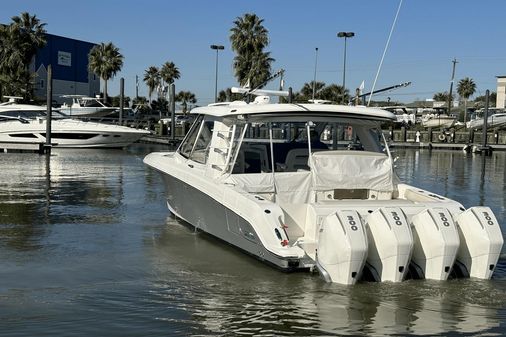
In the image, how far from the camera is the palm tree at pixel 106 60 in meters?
64.6

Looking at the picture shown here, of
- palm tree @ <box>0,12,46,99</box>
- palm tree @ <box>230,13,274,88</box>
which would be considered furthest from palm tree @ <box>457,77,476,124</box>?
palm tree @ <box>0,12,46,99</box>

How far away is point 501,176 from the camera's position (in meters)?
21.2

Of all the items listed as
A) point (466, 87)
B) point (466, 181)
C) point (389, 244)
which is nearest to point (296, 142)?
point (389, 244)

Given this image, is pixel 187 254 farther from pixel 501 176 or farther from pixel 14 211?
pixel 501 176

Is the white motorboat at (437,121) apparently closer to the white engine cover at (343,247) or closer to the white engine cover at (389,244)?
the white engine cover at (389,244)

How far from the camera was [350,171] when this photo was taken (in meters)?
8.26

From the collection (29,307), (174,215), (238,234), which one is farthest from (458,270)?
(174,215)

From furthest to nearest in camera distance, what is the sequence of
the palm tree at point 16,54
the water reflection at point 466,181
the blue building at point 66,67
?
the blue building at point 66,67
the palm tree at point 16,54
the water reflection at point 466,181

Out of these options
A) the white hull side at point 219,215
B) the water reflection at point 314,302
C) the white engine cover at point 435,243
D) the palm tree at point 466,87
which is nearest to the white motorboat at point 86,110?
the white hull side at point 219,215

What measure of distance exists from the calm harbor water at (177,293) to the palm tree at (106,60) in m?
55.7

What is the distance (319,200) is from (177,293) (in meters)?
2.53

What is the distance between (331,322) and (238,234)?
246 centimetres

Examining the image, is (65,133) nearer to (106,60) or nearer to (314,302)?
(314,302)

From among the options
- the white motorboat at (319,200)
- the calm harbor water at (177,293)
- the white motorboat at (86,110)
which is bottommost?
the calm harbor water at (177,293)
